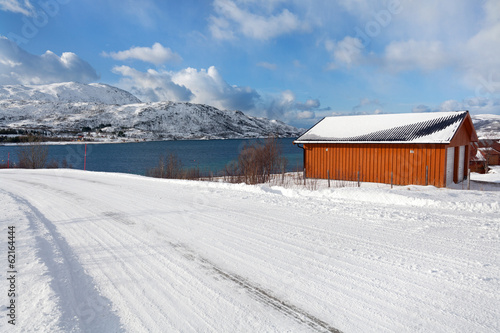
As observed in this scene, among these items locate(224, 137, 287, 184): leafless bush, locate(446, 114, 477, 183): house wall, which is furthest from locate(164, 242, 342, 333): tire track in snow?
locate(446, 114, 477, 183): house wall

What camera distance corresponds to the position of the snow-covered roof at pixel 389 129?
17.3m

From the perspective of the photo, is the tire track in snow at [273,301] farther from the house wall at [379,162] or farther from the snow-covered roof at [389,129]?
the house wall at [379,162]

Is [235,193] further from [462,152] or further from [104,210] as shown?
[462,152]

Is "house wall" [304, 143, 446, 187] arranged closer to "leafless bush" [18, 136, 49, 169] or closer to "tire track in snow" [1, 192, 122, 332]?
"tire track in snow" [1, 192, 122, 332]

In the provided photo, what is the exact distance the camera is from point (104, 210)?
799 cm

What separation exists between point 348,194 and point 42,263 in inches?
323

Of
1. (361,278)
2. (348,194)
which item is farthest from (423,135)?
(361,278)

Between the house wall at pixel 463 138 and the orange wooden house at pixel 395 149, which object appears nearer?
the orange wooden house at pixel 395 149

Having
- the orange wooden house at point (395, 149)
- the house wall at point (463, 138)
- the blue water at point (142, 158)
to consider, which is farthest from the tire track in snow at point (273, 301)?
the blue water at point (142, 158)

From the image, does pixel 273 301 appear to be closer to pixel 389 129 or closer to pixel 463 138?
pixel 389 129

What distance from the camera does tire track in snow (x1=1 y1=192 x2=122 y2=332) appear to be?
9.42 feet

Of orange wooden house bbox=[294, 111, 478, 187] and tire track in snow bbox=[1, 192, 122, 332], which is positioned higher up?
orange wooden house bbox=[294, 111, 478, 187]

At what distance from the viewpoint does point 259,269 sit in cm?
409

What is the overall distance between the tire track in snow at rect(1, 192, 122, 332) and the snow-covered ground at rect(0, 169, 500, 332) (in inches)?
0.7
